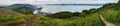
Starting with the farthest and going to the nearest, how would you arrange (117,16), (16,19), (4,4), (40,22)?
1. (4,4)
2. (16,19)
3. (40,22)
4. (117,16)

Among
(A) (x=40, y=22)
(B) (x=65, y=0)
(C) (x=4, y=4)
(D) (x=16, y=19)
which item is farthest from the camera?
(B) (x=65, y=0)

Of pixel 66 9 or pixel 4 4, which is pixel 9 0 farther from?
pixel 66 9

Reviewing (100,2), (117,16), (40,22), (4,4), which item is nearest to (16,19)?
(40,22)

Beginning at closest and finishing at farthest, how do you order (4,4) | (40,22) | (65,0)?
(40,22), (4,4), (65,0)

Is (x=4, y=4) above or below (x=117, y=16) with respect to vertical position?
below

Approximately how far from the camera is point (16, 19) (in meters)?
3.43

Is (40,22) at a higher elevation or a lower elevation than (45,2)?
higher

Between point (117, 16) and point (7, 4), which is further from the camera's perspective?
point (7, 4)

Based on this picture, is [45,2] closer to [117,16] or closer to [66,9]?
[66,9]

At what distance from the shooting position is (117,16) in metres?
2.85

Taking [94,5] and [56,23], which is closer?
[56,23]

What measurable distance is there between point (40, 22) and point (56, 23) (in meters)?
0.16

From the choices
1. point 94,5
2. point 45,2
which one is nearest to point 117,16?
point 94,5

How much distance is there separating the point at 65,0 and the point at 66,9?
260mm
